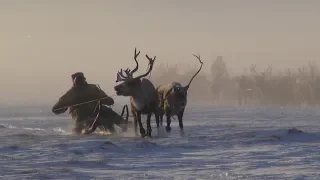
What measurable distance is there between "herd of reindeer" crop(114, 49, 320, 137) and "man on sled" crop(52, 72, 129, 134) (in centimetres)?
145

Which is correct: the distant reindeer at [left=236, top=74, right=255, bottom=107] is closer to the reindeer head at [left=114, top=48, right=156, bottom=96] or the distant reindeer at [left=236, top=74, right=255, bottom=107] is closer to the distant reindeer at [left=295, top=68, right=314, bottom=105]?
the distant reindeer at [left=295, top=68, right=314, bottom=105]

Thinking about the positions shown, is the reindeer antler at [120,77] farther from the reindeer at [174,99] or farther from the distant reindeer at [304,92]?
the distant reindeer at [304,92]

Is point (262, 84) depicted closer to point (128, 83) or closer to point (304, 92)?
point (304, 92)

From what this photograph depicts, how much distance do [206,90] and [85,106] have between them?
315 feet

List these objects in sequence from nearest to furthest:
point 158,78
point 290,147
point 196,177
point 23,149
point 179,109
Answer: point 196,177 < point 290,147 < point 23,149 < point 179,109 < point 158,78

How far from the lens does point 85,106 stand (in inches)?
787

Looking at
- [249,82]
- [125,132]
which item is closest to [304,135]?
[125,132]

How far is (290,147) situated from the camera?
43.1 feet

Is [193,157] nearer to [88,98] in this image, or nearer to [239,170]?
[239,170]

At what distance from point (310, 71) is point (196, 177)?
83806mm

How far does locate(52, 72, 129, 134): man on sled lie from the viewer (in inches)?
775

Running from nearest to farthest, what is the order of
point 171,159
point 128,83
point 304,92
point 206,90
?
1. point 171,159
2. point 128,83
3. point 304,92
4. point 206,90

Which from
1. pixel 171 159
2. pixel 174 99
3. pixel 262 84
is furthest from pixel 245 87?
pixel 171 159

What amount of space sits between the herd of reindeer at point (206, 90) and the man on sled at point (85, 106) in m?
1.45
